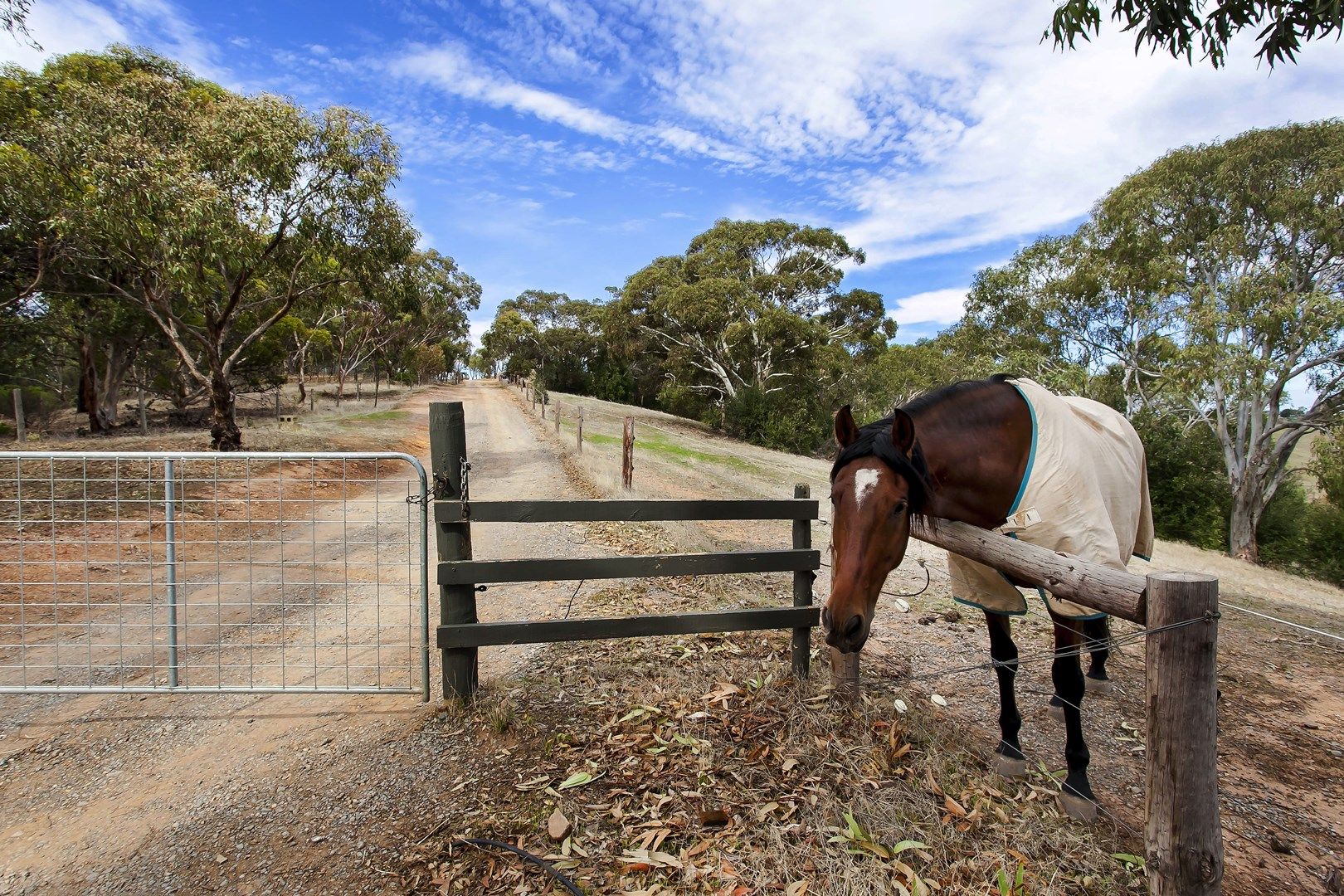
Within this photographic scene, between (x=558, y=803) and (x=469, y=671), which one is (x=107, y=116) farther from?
(x=558, y=803)

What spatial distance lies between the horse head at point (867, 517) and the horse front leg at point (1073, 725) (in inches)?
42.5

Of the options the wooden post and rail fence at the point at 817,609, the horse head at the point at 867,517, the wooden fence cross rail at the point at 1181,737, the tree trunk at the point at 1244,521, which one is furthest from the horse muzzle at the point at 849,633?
the tree trunk at the point at 1244,521

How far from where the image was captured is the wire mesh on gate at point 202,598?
392 centimetres

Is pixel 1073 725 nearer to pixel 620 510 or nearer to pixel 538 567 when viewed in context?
pixel 620 510

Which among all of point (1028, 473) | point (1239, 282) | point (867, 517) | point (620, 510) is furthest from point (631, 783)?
point (1239, 282)

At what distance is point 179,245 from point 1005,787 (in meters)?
13.7

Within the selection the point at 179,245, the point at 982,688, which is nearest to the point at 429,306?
the point at 179,245

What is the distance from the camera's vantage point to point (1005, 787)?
3107 millimetres

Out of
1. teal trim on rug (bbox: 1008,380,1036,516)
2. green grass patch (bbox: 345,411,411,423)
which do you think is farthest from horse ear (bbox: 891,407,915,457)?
green grass patch (bbox: 345,411,411,423)

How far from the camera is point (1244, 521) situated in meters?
18.3

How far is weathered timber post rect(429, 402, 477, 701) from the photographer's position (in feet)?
11.5

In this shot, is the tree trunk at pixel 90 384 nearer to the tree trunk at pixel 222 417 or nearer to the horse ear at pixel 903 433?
the tree trunk at pixel 222 417

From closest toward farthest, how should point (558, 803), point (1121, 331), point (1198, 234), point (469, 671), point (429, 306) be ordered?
point (558, 803) < point (469, 671) < point (1198, 234) < point (1121, 331) < point (429, 306)

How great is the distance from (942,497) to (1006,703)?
1.38 meters
